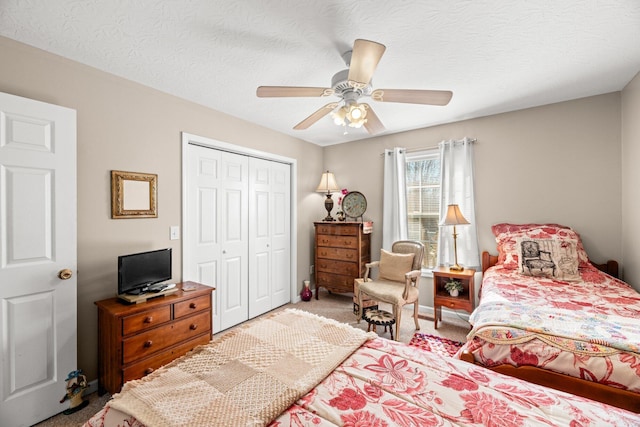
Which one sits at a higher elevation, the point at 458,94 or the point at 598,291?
the point at 458,94

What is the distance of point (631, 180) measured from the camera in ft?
8.13

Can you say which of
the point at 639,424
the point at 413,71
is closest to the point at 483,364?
the point at 639,424

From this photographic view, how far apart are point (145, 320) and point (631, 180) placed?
4346mm

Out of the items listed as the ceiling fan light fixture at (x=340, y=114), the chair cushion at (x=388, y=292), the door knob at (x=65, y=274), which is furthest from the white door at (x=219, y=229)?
the ceiling fan light fixture at (x=340, y=114)

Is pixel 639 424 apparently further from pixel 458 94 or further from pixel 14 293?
pixel 14 293

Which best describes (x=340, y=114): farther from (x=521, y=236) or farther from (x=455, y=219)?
(x=521, y=236)

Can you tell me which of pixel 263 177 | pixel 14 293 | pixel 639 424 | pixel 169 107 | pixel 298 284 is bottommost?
Result: pixel 298 284

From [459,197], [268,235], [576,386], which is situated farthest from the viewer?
[268,235]

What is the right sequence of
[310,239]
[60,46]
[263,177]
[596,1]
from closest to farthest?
1. [596,1]
2. [60,46]
3. [263,177]
4. [310,239]

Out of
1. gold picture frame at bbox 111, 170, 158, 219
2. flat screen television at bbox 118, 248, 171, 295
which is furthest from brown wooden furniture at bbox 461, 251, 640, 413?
gold picture frame at bbox 111, 170, 158, 219

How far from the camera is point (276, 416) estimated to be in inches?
37.2

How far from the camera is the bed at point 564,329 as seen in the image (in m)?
1.37

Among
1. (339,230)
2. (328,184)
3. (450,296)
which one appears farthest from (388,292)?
(328,184)

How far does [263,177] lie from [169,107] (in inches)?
54.2
